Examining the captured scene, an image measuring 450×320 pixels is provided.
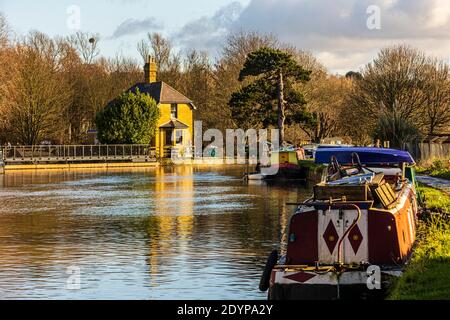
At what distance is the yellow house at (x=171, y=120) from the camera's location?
89125 millimetres

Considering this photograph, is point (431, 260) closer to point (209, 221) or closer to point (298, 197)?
point (209, 221)

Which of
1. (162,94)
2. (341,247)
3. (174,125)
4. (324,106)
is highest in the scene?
(162,94)

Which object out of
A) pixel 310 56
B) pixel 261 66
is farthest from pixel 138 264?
pixel 310 56

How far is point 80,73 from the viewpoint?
330 ft

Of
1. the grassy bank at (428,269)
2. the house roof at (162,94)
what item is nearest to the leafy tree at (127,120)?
the house roof at (162,94)

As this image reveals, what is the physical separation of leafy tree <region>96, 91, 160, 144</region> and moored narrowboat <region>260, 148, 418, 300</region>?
64.8 m

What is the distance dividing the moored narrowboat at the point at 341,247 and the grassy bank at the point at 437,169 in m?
24.6

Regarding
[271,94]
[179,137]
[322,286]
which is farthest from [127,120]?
[322,286]

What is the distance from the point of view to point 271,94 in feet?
230

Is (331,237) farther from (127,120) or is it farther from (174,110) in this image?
(174,110)

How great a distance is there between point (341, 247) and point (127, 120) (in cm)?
6644

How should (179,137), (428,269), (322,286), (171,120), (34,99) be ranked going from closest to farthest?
1. (322,286)
2. (428,269)
3. (34,99)
4. (179,137)
5. (171,120)

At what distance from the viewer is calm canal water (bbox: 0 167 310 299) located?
17.3 meters

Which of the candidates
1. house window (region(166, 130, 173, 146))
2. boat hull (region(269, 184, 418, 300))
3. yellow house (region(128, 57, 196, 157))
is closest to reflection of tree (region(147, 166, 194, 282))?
boat hull (region(269, 184, 418, 300))
